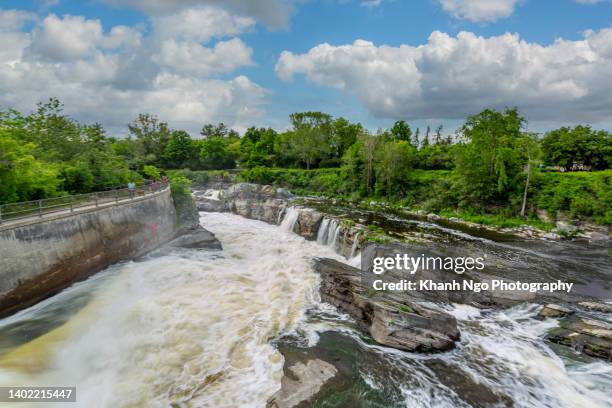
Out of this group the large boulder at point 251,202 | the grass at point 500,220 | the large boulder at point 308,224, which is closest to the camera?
the large boulder at point 308,224

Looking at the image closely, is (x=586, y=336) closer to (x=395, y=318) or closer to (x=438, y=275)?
(x=438, y=275)

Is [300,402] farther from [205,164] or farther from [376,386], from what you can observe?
[205,164]

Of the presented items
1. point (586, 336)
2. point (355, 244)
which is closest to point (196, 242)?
point (355, 244)

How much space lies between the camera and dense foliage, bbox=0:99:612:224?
2123 cm

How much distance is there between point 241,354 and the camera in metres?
9.50

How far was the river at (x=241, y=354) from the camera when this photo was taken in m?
7.76

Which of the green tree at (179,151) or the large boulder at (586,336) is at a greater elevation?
the green tree at (179,151)

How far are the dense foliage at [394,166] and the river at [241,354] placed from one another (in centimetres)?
945

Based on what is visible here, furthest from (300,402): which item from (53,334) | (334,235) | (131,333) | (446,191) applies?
(446,191)

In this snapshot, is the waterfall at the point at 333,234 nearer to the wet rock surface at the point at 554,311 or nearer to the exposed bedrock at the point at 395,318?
the exposed bedrock at the point at 395,318

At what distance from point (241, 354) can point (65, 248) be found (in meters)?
10.4

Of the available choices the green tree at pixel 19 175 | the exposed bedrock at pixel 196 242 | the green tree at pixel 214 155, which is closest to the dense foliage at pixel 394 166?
the green tree at pixel 19 175

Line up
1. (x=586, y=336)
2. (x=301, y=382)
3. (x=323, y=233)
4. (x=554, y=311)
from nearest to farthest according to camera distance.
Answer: (x=301, y=382) → (x=586, y=336) → (x=554, y=311) → (x=323, y=233)

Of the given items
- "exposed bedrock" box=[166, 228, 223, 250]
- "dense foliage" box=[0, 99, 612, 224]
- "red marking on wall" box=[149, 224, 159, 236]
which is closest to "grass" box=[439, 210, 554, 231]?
"dense foliage" box=[0, 99, 612, 224]
